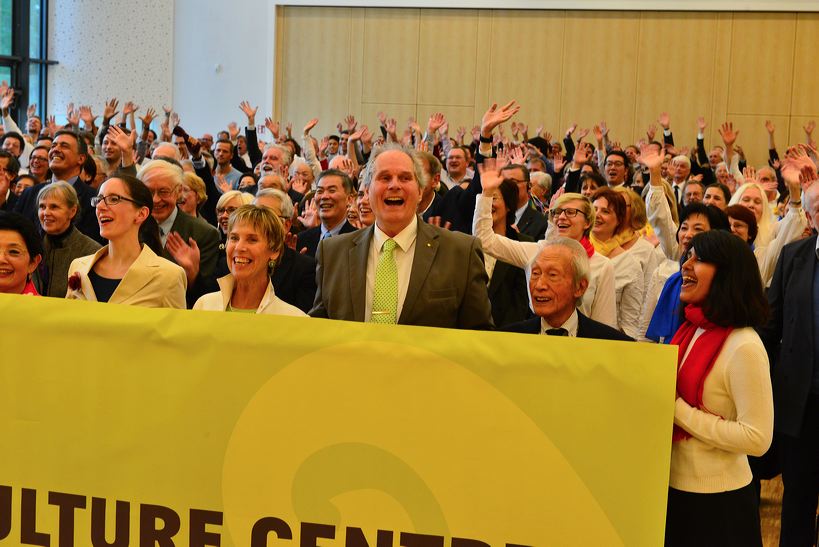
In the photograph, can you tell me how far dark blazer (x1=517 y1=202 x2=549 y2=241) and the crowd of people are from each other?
0.01 metres

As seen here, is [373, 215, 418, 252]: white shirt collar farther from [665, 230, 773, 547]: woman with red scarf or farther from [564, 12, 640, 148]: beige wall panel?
[564, 12, 640, 148]: beige wall panel

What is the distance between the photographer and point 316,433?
2312 mm

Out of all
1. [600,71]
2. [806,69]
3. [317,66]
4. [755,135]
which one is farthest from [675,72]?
[317,66]

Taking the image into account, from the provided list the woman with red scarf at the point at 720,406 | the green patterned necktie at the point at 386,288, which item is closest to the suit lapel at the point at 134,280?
the green patterned necktie at the point at 386,288

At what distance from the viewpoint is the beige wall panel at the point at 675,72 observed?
16.5 meters

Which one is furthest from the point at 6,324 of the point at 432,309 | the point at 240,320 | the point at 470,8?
the point at 470,8

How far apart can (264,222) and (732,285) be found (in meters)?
1.70

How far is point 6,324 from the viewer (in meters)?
2.48

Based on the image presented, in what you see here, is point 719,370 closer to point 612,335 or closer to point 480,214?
point 612,335

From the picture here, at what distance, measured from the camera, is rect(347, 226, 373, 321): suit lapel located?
10.7 ft

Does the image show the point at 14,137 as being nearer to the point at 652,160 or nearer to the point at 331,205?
the point at 331,205

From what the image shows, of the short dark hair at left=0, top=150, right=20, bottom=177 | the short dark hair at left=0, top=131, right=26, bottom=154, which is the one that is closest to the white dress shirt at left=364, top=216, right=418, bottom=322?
the short dark hair at left=0, top=150, right=20, bottom=177

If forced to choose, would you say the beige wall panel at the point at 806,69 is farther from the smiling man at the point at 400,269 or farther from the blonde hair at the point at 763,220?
the smiling man at the point at 400,269

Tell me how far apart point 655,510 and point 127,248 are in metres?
2.36
